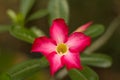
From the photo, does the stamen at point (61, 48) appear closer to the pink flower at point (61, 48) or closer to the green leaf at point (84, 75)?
the pink flower at point (61, 48)

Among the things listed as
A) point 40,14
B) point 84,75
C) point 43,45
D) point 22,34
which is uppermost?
point 40,14

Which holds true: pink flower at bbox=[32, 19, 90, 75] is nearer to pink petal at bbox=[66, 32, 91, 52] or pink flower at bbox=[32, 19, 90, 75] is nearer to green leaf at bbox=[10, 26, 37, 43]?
pink petal at bbox=[66, 32, 91, 52]

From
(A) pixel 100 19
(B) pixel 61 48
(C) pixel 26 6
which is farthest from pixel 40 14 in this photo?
(A) pixel 100 19

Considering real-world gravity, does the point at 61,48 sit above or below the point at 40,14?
below

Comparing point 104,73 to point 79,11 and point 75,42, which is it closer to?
point 79,11

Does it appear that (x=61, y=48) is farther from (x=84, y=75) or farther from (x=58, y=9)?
(x=58, y=9)

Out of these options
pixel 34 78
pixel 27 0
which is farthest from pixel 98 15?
pixel 27 0

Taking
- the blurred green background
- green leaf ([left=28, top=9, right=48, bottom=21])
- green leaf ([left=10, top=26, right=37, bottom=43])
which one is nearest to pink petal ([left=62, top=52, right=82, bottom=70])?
green leaf ([left=10, top=26, right=37, bottom=43])
